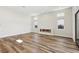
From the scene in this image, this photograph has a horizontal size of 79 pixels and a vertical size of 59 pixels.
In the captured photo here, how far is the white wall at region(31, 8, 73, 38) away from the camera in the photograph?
250cm

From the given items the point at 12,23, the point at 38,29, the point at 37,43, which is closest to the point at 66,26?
the point at 38,29

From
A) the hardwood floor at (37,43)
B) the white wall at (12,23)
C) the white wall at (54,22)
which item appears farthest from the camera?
the hardwood floor at (37,43)

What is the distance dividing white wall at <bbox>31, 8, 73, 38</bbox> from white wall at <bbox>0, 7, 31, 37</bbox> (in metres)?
0.44

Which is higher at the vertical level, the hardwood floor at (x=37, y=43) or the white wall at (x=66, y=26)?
the white wall at (x=66, y=26)

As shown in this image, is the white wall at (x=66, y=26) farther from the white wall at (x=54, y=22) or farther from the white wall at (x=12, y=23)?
the white wall at (x=12, y=23)

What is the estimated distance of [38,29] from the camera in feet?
8.86

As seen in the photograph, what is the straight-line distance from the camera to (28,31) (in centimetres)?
272

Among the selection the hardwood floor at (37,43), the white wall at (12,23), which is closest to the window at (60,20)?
the hardwood floor at (37,43)

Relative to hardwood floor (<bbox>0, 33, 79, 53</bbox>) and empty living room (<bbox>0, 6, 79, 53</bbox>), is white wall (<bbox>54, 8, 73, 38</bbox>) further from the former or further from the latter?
hardwood floor (<bbox>0, 33, 79, 53</bbox>)

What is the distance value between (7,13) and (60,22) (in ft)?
5.53

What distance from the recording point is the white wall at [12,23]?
7.87 feet
